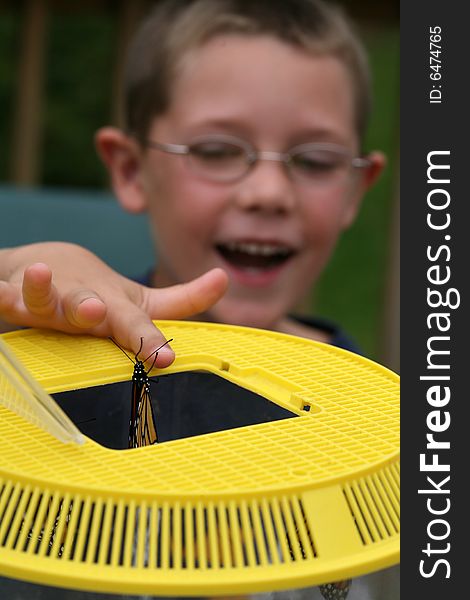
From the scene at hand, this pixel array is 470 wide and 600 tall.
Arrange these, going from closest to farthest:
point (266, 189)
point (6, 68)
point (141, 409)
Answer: point (141, 409) → point (266, 189) → point (6, 68)

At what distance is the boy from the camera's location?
1155 mm

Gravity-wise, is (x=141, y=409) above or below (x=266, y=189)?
below

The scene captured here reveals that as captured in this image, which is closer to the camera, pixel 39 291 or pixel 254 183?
pixel 39 291

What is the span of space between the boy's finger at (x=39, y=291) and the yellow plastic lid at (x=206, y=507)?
0.10 m

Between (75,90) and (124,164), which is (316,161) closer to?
(124,164)

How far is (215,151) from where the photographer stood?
3.86 ft

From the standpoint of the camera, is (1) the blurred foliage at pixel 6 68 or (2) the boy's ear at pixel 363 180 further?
(1) the blurred foliage at pixel 6 68

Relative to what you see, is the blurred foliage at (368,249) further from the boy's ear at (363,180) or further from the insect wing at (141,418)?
the insect wing at (141,418)

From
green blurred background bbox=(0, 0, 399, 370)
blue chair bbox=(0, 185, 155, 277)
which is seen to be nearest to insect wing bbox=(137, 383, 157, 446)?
blue chair bbox=(0, 185, 155, 277)

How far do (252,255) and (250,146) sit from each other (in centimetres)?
16

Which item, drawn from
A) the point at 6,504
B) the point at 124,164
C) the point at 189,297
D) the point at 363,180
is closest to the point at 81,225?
the point at 124,164

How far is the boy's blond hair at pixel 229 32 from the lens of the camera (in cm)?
123

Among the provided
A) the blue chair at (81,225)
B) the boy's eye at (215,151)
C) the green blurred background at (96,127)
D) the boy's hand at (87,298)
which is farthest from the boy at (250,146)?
the green blurred background at (96,127)

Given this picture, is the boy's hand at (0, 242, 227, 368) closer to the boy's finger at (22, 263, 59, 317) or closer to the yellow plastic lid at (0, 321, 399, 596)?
the boy's finger at (22, 263, 59, 317)
